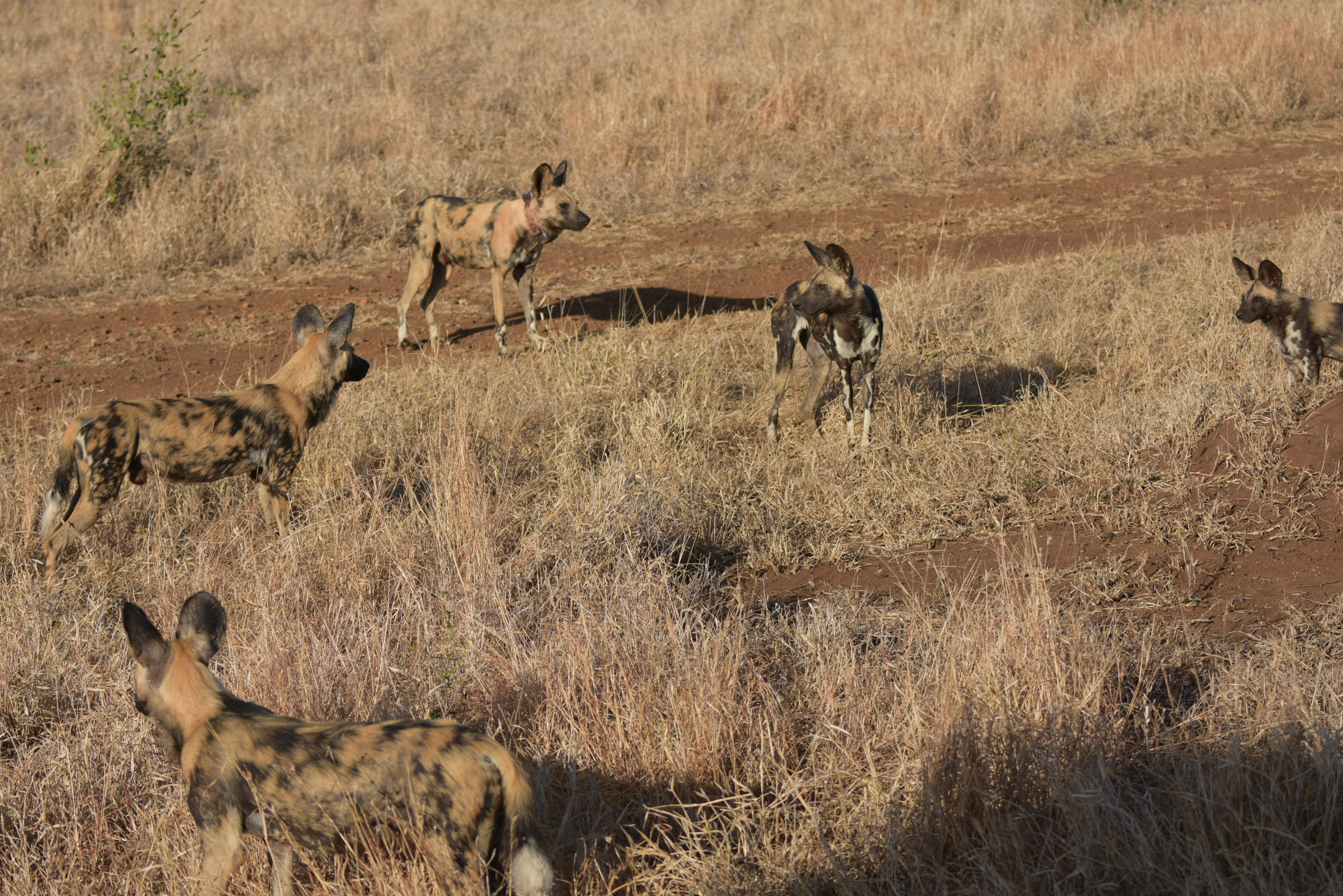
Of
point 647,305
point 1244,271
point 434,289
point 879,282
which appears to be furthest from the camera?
point 647,305

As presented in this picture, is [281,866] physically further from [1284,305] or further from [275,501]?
[1284,305]

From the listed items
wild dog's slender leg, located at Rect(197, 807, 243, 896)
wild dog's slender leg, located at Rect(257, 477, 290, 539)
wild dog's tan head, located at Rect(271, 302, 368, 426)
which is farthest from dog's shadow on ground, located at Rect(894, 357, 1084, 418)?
wild dog's slender leg, located at Rect(197, 807, 243, 896)

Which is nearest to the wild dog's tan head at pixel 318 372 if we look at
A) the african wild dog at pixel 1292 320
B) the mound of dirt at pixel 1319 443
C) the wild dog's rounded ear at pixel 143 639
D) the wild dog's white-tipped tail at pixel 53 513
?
the wild dog's white-tipped tail at pixel 53 513

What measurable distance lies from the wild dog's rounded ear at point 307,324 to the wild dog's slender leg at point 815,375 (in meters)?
2.58

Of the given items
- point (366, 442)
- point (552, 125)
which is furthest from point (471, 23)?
point (366, 442)

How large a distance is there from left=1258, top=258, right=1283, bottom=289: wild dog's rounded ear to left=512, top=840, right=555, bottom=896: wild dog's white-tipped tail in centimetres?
557

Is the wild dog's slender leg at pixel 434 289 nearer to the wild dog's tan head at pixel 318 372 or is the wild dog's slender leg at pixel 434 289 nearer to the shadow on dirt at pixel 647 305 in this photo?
the shadow on dirt at pixel 647 305

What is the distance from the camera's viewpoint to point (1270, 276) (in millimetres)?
6586

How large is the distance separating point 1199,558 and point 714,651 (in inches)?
91.8

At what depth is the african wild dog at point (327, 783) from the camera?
2.60 m

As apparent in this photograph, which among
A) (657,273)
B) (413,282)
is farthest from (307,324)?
(657,273)

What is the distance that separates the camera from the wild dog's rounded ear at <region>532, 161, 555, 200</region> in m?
8.16

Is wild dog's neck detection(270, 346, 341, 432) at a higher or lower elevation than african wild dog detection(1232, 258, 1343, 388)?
higher

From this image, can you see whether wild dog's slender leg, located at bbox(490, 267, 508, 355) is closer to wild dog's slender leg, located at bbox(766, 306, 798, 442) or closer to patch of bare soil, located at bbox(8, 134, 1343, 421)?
patch of bare soil, located at bbox(8, 134, 1343, 421)
